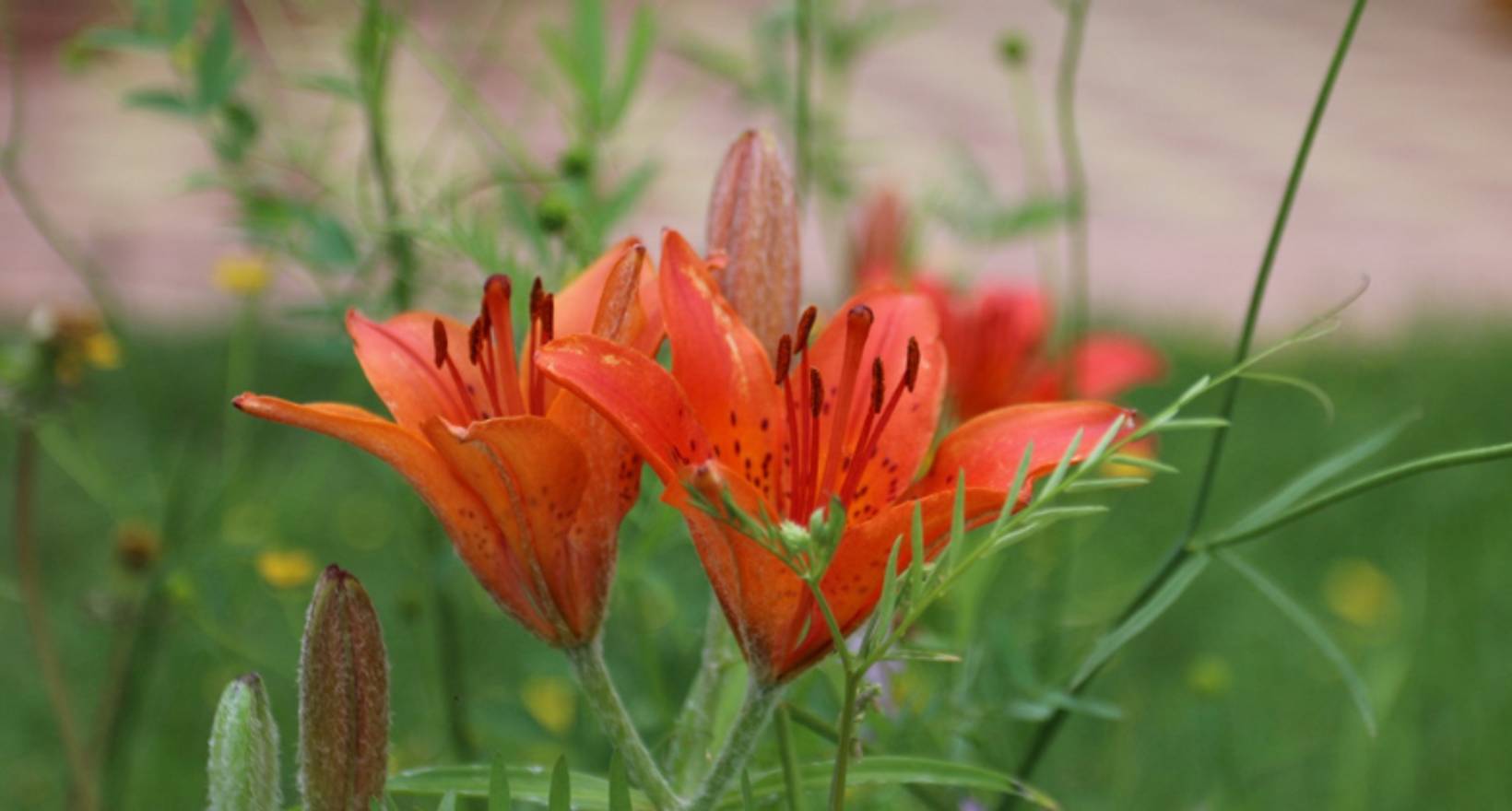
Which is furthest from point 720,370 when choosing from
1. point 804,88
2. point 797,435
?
point 804,88

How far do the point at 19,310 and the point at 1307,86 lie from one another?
415 cm

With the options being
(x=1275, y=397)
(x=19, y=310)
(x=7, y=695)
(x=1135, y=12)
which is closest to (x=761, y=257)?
(x=7, y=695)

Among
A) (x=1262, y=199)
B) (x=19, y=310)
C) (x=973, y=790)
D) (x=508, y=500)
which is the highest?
(x=1262, y=199)

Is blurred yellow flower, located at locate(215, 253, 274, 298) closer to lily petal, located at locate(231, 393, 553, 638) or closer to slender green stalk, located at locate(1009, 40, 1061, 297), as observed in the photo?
lily petal, located at locate(231, 393, 553, 638)

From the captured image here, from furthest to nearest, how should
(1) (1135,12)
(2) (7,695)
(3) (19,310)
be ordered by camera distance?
(1) (1135,12)
(3) (19,310)
(2) (7,695)

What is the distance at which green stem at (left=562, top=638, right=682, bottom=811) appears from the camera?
43 centimetres

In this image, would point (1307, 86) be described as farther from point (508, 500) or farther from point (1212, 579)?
point (508, 500)

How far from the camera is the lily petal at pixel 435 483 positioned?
0.40 metres

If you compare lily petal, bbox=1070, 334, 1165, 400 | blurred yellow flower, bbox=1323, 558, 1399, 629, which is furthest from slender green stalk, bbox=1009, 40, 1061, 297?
lily petal, bbox=1070, 334, 1165, 400

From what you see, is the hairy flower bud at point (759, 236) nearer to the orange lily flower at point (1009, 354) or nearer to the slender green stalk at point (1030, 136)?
the orange lily flower at point (1009, 354)

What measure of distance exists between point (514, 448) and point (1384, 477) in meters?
0.25

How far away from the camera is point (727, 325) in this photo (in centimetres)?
44

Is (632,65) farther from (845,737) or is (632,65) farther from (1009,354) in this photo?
(845,737)

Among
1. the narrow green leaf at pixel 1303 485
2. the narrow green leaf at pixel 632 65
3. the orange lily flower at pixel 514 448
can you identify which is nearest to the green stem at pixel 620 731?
the orange lily flower at pixel 514 448
